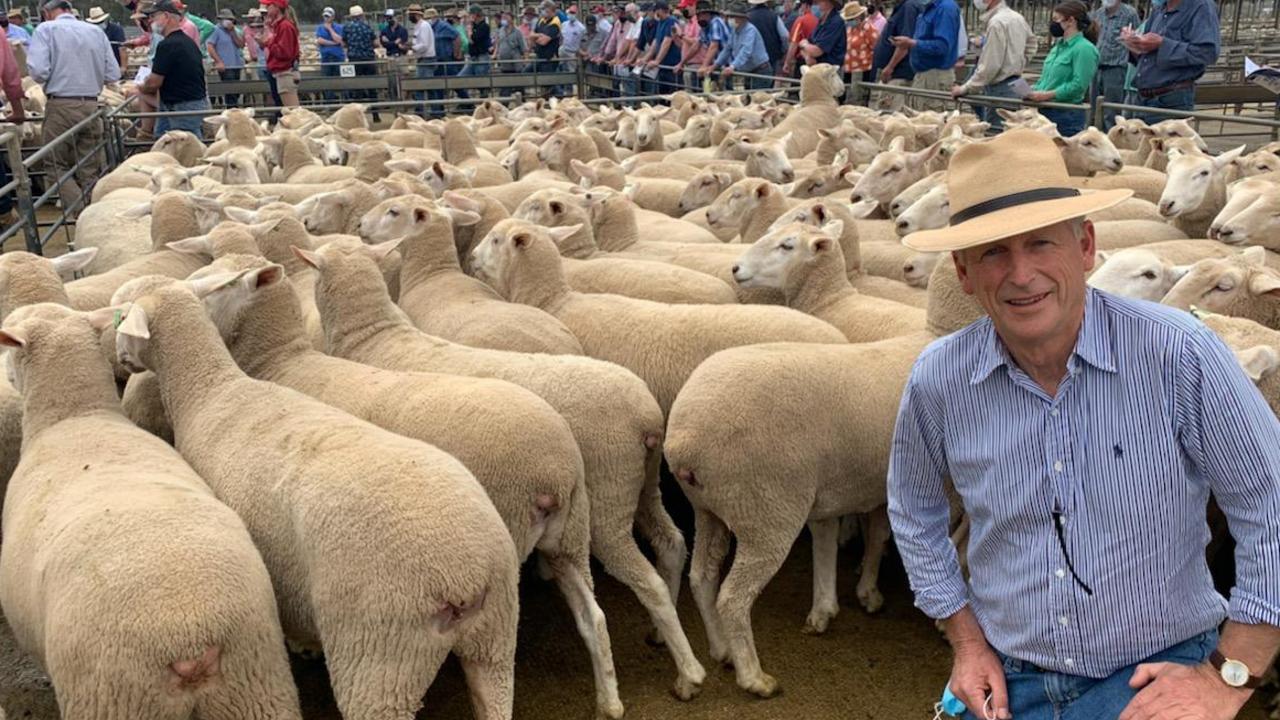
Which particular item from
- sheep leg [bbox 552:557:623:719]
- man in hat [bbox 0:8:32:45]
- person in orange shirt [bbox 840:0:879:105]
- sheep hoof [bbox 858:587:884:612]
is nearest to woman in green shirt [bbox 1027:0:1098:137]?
person in orange shirt [bbox 840:0:879:105]

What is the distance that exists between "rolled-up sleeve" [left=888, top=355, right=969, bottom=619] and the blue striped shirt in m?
0.03

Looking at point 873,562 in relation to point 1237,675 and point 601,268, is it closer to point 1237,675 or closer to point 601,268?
point 601,268

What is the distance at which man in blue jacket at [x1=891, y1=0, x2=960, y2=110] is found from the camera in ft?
35.2

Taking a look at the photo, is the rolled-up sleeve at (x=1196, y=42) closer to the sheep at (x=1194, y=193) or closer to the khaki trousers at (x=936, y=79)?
the sheep at (x=1194, y=193)

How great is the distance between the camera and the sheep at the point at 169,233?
5129mm

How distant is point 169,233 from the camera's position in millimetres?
5621

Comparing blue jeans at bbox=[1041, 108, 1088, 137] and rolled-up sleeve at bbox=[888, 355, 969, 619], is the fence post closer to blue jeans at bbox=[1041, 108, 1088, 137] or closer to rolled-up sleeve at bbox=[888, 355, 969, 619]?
rolled-up sleeve at bbox=[888, 355, 969, 619]

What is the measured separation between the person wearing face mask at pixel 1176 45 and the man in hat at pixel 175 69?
28.9ft

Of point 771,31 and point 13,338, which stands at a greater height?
point 771,31

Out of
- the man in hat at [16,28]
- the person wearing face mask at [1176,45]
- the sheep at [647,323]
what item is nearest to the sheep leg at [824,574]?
the sheep at [647,323]


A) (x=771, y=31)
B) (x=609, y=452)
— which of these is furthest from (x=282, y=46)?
(x=609, y=452)

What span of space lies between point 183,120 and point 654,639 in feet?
32.8

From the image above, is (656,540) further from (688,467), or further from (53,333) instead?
(53,333)

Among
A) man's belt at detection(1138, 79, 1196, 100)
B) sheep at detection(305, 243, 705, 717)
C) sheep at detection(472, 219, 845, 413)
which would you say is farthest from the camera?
man's belt at detection(1138, 79, 1196, 100)
